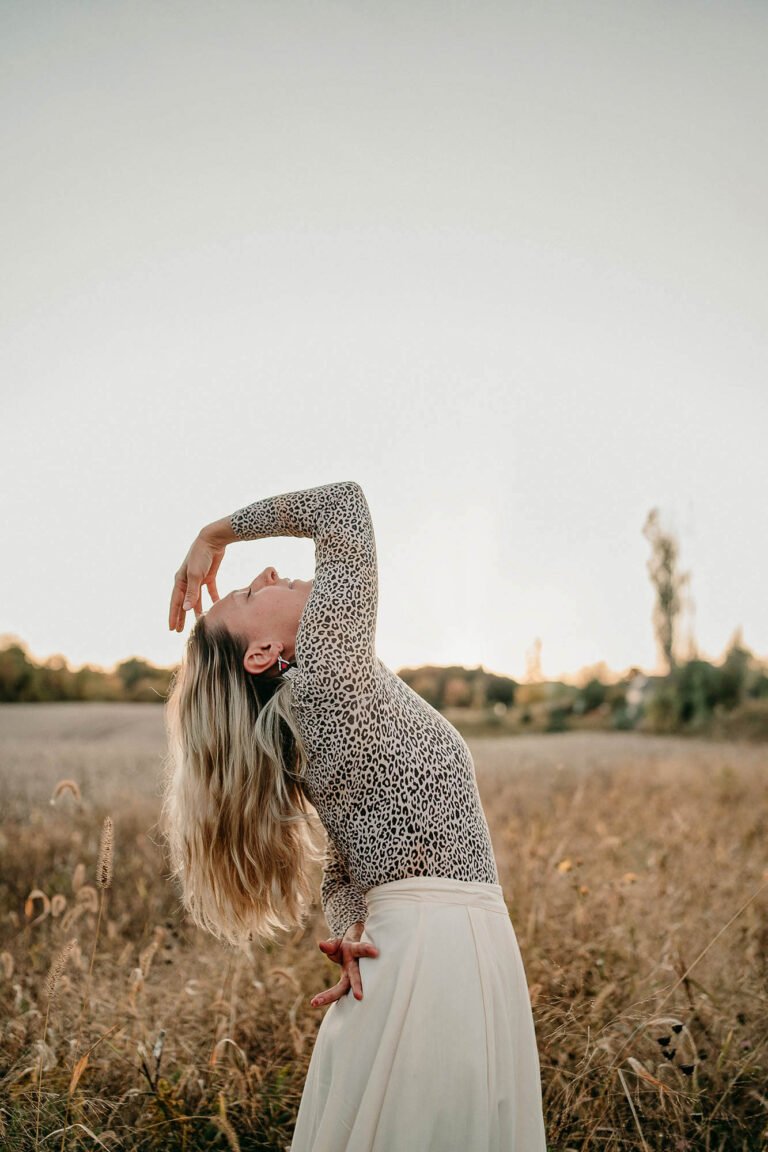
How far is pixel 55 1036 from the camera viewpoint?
335cm

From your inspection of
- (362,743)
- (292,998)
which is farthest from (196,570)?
(292,998)

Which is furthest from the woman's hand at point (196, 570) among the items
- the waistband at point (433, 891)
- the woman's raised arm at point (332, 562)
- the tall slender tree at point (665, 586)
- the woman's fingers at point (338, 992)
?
the tall slender tree at point (665, 586)

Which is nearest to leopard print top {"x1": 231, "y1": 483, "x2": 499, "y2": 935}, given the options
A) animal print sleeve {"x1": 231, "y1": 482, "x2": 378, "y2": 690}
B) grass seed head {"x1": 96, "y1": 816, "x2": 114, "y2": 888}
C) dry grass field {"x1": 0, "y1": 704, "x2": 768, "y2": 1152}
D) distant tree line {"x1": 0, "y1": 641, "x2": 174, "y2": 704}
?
animal print sleeve {"x1": 231, "y1": 482, "x2": 378, "y2": 690}

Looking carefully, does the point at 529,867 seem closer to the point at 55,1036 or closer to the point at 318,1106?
the point at 55,1036

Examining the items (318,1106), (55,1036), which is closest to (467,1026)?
(318,1106)

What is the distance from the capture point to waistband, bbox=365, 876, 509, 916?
2004 mm

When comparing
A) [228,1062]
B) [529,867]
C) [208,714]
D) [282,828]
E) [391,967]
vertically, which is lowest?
[228,1062]

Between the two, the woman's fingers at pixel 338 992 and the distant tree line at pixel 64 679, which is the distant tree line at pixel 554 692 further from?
the woman's fingers at pixel 338 992

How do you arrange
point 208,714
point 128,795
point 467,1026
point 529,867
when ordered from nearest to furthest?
point 467,1026 < point 208,714 < point 529,867 < point 128,795

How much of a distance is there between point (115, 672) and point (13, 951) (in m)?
21.5

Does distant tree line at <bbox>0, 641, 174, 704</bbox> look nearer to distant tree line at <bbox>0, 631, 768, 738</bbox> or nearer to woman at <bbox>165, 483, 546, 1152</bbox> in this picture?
distant tree line at <bbox>0, 631, 768, 738</bbox>

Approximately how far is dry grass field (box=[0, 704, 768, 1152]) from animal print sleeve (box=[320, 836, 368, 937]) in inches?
25.5

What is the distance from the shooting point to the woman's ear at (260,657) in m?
2.18

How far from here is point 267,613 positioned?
222cm
